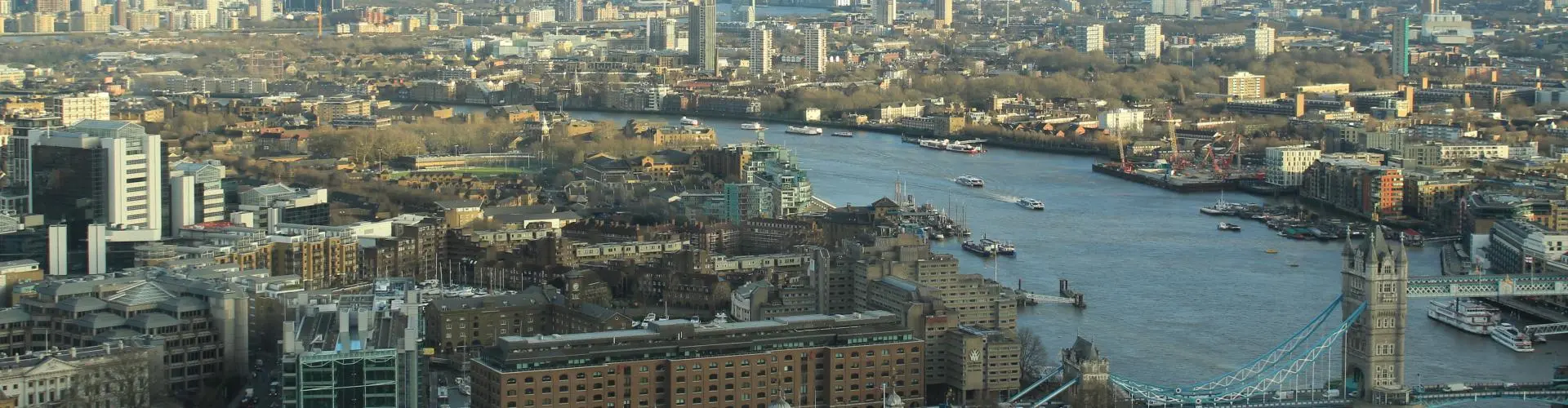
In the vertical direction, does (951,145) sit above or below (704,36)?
below

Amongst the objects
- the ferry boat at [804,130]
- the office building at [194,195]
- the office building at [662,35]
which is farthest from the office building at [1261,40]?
the office building at [194,195]

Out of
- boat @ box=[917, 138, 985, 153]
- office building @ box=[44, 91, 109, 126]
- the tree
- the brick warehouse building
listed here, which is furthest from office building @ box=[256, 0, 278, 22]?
the brick warehouse building

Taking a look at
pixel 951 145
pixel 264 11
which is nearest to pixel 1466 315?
pixel 951 145

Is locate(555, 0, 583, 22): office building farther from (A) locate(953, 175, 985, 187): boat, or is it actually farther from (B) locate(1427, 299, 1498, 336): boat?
(B) locate(1427, 299, 1498, 336): boat

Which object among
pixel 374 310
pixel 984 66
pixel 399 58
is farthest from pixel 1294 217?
pixel 399 58

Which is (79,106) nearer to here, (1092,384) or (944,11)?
(1092,384)

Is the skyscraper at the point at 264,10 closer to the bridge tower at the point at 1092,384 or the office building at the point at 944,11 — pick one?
the office building at the point at 944,11
